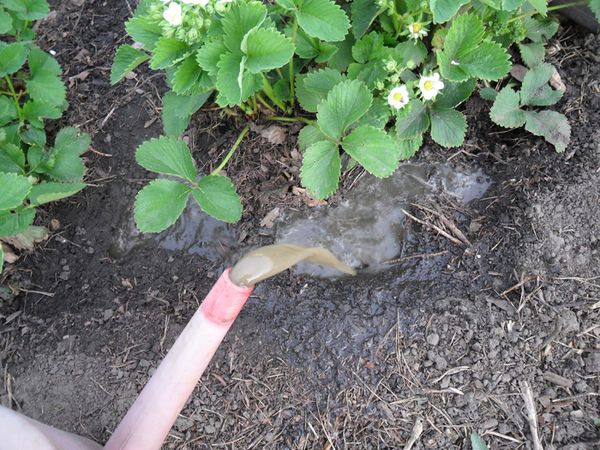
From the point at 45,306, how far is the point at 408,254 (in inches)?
42.1

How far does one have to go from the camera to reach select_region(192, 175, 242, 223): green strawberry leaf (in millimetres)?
1379

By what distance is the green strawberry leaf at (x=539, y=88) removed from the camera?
156 cm

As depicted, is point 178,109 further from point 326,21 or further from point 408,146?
point 408,146

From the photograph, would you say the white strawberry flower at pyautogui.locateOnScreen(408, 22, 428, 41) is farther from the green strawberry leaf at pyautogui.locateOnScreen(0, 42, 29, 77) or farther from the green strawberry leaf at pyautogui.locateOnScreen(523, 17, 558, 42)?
the green strawberry leaf at pyautogui.locateOnScreen(0, 42, 29, 77)

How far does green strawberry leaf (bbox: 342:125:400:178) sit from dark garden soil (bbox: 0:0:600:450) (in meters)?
0.32

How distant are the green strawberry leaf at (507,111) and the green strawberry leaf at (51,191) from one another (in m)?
1.17

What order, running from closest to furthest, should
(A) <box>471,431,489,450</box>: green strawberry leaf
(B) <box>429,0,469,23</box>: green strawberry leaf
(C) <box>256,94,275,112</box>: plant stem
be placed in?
(B) <box>429,0,469,23</box>: green strawberry leaf < (A) <box>471,431,489,450</box>: green strawberry leaf < (C) <box>256,94,275,112</box>: plant stem

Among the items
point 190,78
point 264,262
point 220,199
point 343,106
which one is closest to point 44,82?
point 190,78

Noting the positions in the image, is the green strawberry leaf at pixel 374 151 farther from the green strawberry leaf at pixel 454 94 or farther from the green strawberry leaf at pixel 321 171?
the green strawberry leaf at pixel 454 94

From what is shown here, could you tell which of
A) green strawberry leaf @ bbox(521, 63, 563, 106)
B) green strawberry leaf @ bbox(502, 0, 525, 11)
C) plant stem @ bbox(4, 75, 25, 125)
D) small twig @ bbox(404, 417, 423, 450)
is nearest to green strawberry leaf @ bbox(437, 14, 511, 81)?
green strawberry leaf @ bbox(502, 0, 525, 11)

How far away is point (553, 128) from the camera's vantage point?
1.55 meters

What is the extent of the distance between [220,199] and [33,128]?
771 millimetres

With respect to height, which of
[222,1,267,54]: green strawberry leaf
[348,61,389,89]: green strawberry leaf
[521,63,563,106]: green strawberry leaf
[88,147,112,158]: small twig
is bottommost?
[88,147,112,158]: small twig

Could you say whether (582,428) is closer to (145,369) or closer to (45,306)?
(145,369)
